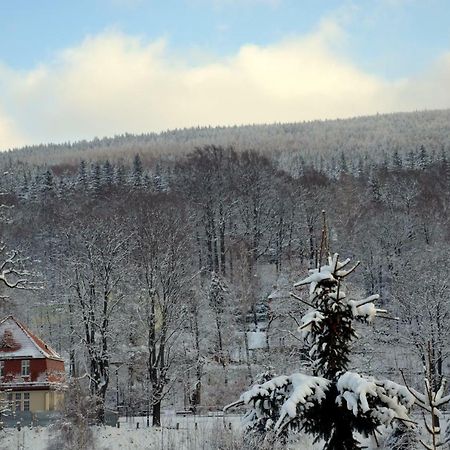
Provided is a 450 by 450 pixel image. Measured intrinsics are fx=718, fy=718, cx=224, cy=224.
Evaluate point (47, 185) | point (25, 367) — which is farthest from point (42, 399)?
point (47, 185)

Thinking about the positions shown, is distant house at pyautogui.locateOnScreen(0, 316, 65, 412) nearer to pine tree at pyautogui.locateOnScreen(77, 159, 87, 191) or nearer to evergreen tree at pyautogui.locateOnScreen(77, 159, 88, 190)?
pine tree at pyautogui.locateOnScreen(77, 159, 87, 191)

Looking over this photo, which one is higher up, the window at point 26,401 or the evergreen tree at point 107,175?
the evergreen tree at point 107,175

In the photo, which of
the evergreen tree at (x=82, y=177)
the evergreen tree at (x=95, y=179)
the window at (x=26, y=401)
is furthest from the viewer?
the evergreen tree at (x=82, y=177)


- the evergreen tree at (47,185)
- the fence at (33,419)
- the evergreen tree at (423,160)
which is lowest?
the fence at (33,419)

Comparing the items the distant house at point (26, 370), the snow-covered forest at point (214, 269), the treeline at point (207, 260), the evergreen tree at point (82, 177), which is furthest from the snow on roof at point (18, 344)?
the evergreen tree at point (82, 177)

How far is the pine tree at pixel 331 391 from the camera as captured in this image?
6.20 m

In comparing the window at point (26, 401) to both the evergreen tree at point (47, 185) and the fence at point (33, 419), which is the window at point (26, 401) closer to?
the fence at point (33, 419)

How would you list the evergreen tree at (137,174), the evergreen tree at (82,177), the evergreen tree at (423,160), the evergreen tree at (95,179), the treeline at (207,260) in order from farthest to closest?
the evergreen tree at (423,160)
the evergreen tree at (82,177)
the evergreen tree at (137,174)
the evergreen tree at (95,179)
the treeline at (207,260)

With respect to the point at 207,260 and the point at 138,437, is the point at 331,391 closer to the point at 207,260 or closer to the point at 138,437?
the point at 138,437

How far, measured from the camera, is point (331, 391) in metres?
6.51

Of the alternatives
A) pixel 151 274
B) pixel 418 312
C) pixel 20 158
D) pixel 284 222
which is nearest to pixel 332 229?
pixel 284 222

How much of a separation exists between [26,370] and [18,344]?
1.48 m

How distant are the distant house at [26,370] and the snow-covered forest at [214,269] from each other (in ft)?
6.37

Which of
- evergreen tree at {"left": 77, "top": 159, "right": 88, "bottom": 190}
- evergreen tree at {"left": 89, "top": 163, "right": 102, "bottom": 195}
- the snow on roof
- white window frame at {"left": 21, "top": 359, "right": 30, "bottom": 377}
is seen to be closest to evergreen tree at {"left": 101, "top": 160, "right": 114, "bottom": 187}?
Answer: evergreen tree at {"left": 89, "top": 163, "right": 102, "bottom": 195}
